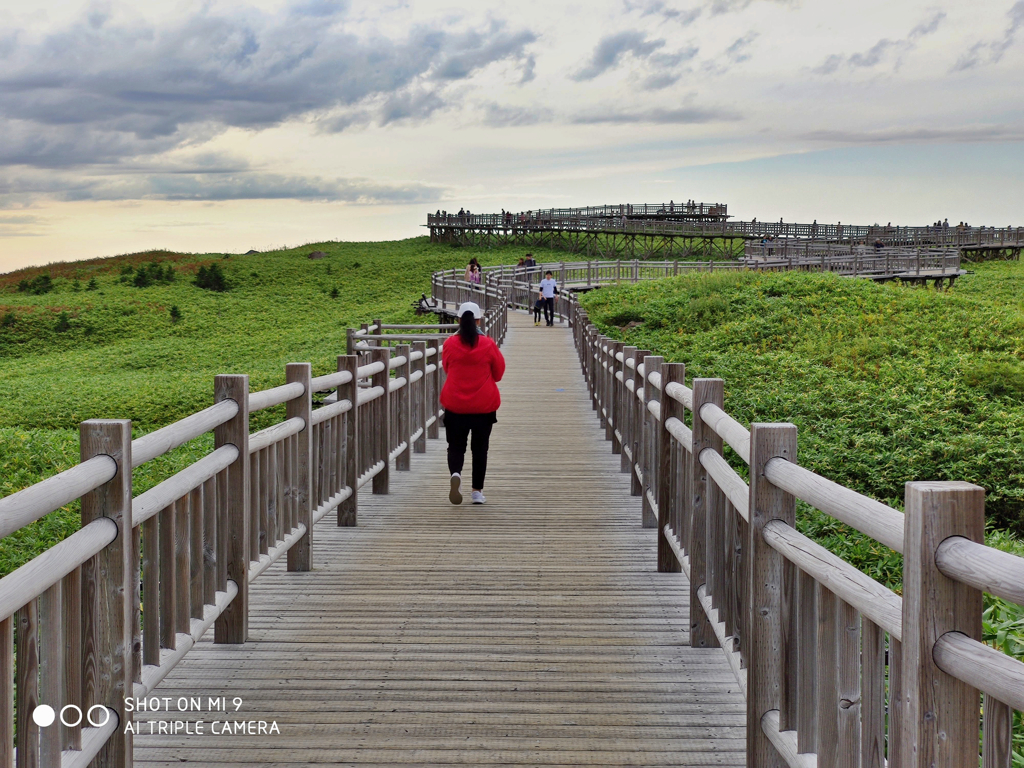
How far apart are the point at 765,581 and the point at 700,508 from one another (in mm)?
1546

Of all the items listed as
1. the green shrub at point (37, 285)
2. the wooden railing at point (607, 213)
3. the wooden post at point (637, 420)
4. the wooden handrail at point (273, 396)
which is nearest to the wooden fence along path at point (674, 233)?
the wooden railing at point (607, 213)

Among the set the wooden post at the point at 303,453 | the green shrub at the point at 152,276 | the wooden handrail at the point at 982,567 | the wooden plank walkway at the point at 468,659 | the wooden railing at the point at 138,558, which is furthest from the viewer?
the green shrub at the point at 152,276

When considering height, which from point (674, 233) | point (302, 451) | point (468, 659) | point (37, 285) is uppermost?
point (674, 233)

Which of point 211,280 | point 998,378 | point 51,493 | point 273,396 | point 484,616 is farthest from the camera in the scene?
point 211,280

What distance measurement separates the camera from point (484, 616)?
5789 mm

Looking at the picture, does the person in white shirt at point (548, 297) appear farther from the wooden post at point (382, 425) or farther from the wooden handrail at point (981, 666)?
the wooden handrail at point (981, 666)

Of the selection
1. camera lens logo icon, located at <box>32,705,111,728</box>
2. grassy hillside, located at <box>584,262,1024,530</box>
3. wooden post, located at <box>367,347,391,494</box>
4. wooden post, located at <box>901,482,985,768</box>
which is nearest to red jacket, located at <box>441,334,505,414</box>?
wooden post, located at <box>367,347,391,494</box>

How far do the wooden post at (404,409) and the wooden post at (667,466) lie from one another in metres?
4.23

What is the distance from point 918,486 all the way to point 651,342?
65.3 ft

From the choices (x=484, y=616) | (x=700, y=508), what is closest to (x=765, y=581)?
(x=700, y=508)

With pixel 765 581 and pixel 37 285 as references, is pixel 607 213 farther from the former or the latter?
pixel 765 581

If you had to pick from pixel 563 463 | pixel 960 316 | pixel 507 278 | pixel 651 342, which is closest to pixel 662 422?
pixel 563 463

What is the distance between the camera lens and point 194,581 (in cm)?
455

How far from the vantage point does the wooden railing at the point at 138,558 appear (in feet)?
9.27
